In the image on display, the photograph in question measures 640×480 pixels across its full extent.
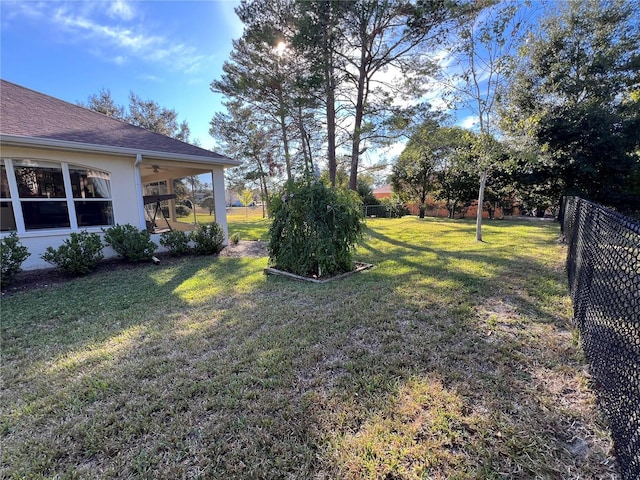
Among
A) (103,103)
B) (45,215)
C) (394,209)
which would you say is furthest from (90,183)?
(394,209)

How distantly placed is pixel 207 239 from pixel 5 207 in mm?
3965

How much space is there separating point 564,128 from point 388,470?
632 inches

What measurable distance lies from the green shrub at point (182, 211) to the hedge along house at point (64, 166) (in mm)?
3005

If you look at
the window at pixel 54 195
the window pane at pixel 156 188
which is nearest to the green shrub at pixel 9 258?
the window at pixel 54 195

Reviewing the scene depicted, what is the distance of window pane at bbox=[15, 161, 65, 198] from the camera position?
5.90 meters

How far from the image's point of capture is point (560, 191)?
13953 millimetres

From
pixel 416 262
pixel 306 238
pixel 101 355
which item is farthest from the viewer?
pixel 416 262

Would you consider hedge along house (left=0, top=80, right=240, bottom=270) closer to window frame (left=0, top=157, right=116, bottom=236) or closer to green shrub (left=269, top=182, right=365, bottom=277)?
window frame (left=0, top=157, right=116, bottom=236)

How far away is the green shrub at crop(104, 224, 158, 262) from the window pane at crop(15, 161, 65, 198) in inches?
54.2

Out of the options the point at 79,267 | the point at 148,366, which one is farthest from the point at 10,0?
the point at 148,366

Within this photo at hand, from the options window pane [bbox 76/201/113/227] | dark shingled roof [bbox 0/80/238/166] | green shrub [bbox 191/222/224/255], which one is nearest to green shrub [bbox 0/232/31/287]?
window pane [bbox 76/201/113/227]

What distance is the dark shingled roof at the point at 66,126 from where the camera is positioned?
19.7 feet

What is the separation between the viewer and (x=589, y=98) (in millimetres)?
12852

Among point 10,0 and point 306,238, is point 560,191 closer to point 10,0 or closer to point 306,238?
point 306,238
